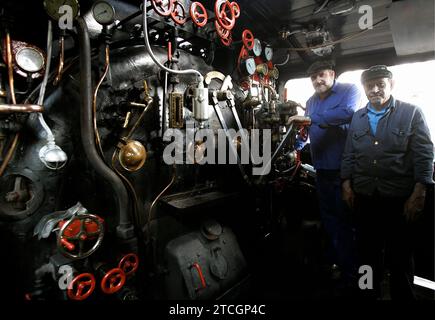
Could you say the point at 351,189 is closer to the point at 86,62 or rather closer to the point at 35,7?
the point at 86,62

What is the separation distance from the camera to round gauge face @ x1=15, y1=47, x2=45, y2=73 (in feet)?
5.12

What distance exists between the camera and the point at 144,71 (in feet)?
7.08

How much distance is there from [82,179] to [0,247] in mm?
649

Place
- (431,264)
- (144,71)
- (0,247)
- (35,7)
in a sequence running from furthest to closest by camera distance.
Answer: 1. (431,264)
2. (144,71)
3. (35,7)
4. (0,247)

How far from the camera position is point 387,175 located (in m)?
2.18

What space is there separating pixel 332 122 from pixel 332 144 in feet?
1.03

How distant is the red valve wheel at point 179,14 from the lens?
6.75 ft

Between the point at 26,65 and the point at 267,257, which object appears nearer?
the point at 26,65

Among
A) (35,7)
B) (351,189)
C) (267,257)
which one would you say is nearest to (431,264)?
(351,189)

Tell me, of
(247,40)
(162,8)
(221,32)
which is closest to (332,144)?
(247,40)

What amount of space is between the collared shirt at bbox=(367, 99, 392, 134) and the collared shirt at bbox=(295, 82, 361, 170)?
25cm


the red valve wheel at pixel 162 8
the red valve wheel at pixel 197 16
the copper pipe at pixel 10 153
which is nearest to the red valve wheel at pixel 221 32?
the red valve wheel at pixel 197 16

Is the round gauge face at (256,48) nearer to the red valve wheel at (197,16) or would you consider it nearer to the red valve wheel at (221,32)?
the red valve wheel at (221,32)

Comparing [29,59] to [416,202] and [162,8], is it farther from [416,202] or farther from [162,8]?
[416,202]
